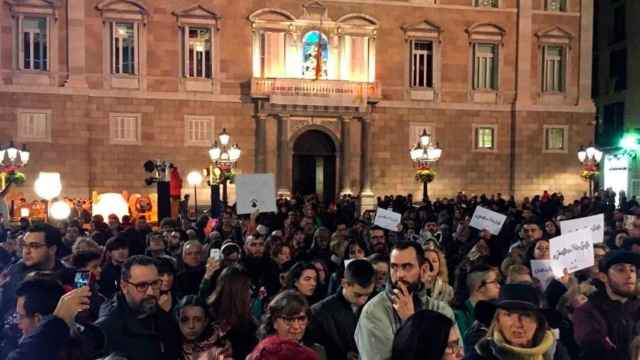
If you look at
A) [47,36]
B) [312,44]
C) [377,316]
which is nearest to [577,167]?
[312,44]

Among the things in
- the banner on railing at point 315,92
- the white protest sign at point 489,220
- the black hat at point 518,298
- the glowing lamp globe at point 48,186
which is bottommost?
the white protest sign at point 489,220

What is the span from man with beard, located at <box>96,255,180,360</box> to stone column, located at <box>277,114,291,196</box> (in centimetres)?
2413

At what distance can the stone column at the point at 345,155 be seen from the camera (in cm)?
3009

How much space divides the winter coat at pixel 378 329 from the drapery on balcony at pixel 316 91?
2473 centimetres

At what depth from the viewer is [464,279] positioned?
6750 millimetres

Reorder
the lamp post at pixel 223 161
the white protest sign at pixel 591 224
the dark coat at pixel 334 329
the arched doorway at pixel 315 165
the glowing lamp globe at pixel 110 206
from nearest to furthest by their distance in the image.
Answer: the dark coat at pixel 334 329 → the white protest sign at pixel 591 224 → the glowing lamp globe at pixel 110 206 → the lamp post at pixel 223 161 → the arched doorway at pixel 315 165

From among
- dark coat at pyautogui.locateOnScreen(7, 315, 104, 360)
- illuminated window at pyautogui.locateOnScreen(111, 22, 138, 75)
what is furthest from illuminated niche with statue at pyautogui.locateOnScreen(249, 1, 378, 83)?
dark coat at pyautogui.locateOnScreen(7, 315, 104, 360)

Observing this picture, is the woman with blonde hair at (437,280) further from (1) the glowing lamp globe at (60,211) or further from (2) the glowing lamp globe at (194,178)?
(2) the glowing lamp globe at (194,178)

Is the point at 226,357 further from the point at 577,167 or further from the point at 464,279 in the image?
the point at 577,167

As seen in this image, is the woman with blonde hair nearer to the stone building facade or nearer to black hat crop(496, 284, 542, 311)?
black hat crop(496, 284, 542, 311)

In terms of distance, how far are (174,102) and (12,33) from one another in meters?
6.87

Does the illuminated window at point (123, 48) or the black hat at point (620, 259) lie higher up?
the illuminated window at point (123, 48)

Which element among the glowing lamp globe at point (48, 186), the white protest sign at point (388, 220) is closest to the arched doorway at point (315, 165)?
the glowing lamp globe at point (48, 186)

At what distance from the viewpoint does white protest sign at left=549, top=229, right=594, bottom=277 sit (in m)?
7.59
